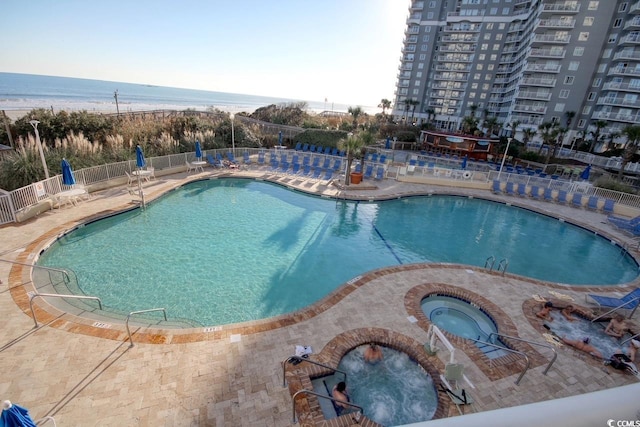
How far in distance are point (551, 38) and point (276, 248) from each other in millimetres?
56679

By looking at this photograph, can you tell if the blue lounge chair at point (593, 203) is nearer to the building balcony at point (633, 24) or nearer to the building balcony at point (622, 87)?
the building balcony at point (622, 87)

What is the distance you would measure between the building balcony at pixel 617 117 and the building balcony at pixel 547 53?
10.1 m

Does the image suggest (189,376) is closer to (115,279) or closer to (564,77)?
(115,279)

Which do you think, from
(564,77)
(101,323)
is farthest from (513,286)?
(564,77)

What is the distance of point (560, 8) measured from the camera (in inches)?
1754

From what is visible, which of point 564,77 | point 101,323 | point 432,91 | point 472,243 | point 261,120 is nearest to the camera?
point 101,323

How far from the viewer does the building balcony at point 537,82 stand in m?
46.4

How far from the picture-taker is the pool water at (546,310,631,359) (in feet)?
25.2

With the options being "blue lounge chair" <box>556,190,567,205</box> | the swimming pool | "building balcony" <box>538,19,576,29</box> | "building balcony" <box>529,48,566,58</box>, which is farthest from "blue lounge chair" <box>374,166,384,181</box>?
"building balcony" <box>538,19,576,29</box>

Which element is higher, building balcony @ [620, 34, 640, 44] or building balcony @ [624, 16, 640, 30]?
building balcony @ [624, 16, 640, 30]

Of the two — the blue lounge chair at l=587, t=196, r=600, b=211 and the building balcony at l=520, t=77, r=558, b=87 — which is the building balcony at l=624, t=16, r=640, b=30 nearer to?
the building balcony at l=520, t=77, r=558, b=87

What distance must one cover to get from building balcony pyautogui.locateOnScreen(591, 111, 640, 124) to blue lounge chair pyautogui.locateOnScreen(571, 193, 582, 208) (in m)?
34.7

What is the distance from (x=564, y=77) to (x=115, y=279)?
60069 mm

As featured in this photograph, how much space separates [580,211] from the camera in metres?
18.2
